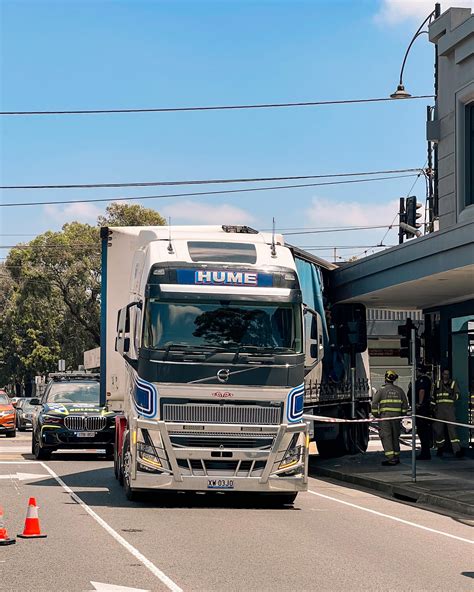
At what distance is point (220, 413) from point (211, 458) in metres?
0.60

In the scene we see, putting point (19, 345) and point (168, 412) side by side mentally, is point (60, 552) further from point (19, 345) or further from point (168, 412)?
point (19, 345)

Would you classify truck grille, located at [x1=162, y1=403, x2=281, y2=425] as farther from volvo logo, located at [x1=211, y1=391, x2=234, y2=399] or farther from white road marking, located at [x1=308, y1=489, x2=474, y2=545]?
white road marking, located at [x1=308, y1=489, x2=474, y2=545]

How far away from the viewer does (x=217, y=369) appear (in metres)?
15.0

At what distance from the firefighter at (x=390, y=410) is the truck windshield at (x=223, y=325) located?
663 centimetres

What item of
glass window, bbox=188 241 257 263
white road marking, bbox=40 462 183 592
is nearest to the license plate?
white road marking, bbox=40 462 183 592

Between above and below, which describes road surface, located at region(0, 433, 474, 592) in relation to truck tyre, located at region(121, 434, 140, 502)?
below

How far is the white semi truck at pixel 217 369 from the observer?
1493 centimetres

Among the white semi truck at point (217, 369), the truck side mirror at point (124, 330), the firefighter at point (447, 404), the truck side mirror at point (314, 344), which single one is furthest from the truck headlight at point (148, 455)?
the firefighter at point (447, 404)

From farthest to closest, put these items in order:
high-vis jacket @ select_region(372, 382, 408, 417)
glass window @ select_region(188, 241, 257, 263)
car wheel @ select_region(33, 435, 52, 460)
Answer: car wheel @ select_region(33, 435, 52, 460) → high-vis jacket @ select_region(372, 382, 408, 417) → glass window @ select_region(188, 241, 257, 263)

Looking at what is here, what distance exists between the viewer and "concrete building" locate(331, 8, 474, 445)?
2217 centimetres

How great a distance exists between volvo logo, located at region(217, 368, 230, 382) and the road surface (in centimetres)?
174

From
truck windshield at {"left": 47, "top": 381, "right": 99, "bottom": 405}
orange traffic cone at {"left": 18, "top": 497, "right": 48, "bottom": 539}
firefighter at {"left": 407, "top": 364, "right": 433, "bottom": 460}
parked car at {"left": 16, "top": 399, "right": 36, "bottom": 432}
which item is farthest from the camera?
parked car at {"left": 16, "top": 399, "right": 36, "bottom": 432}

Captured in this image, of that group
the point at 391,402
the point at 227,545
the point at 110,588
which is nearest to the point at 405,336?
the point at 391,402

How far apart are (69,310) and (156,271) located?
166ft
